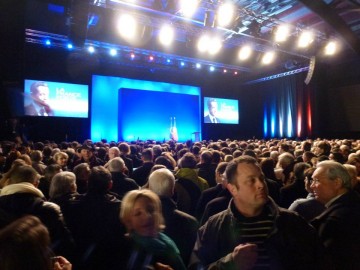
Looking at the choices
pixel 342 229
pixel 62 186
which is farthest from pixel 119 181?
pixel 342 229

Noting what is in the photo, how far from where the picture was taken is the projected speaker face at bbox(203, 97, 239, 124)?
18.3 metres

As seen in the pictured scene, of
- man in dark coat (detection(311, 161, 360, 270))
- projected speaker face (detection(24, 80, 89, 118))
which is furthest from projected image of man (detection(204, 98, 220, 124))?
man in dark coat (detection(311, 161, 360, 270))

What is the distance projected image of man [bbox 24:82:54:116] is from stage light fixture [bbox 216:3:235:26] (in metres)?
7.96

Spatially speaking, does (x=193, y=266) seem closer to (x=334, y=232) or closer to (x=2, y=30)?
(x=334, y=232)

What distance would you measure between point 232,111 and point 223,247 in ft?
59.1

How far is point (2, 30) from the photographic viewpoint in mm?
6793

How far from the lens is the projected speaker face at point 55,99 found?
501 inches

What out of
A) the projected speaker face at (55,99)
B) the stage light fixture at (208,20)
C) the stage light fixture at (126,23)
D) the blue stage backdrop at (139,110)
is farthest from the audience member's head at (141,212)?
the blue stage backdrop at (139,110)

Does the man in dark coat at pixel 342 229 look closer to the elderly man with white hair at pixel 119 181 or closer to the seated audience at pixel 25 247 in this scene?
the seated audience at pixel 25 247

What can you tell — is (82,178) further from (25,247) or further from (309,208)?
(25,247)

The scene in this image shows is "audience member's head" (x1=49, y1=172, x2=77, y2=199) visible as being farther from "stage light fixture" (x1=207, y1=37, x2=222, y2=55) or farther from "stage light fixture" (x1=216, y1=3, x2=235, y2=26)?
"stage light fixture" (x1=207, y1=37, x2=222, y2=55)

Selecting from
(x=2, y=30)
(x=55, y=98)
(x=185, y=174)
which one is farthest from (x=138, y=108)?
(x=185, y=174)

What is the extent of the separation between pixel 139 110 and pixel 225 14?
8.47 metres

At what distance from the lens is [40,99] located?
13.0m
